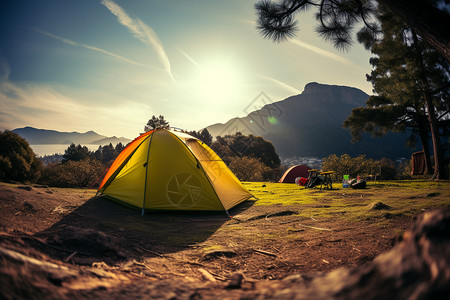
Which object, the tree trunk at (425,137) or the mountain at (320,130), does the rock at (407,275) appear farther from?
the mountain at (320,130)

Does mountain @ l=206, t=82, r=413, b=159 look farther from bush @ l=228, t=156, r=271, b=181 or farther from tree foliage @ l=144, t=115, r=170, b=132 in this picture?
bush @ l=228, t=156, r=271, b=181

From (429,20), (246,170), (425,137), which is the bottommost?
(246,170)

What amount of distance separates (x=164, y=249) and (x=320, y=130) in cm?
13066

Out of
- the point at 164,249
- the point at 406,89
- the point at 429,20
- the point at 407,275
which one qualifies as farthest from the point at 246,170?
the point at 407,275

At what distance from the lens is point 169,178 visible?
5.92m

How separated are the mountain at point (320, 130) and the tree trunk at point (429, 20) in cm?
5839

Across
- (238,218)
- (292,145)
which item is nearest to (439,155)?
(238,218)

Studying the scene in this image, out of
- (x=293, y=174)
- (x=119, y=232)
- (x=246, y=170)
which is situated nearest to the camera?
(x=119, y=232)

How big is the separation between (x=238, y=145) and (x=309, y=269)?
130 ft

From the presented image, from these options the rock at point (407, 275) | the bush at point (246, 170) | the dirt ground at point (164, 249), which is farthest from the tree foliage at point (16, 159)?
the bush at point (246, 170)

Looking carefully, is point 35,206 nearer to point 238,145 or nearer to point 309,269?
point 309,269

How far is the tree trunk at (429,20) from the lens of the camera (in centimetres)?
294

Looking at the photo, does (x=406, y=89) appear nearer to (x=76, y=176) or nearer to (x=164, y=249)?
(x=164, y=249)

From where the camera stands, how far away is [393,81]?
12.9m
